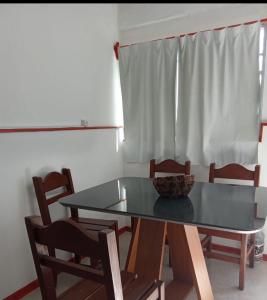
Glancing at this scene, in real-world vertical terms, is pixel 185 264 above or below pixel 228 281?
above

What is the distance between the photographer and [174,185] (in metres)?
1.58

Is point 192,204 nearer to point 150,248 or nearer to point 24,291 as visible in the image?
point 150,248

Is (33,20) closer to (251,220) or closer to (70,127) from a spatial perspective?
(70,127)

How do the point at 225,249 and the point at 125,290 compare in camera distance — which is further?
the point at 225,249

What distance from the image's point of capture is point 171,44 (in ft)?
8.58

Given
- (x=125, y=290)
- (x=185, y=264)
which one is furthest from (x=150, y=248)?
(x=125, y=290)

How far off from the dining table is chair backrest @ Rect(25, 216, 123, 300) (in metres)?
0.45

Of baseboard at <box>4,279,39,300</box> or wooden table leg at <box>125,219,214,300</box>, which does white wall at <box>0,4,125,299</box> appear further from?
wooden table leg at <box>125,219,214,300</box>

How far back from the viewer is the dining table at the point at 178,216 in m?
1.29

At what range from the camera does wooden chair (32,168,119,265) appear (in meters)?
2.00

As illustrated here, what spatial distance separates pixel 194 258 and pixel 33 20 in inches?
78.7

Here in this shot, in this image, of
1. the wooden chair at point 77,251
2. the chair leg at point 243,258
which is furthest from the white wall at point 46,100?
the chair leg at point 243,258

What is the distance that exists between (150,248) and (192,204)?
467mm

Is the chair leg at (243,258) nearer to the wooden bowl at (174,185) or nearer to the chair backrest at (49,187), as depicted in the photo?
the wooden bowl at (174,185)
